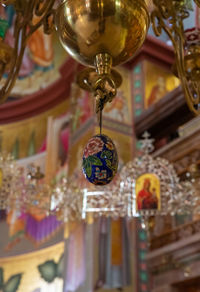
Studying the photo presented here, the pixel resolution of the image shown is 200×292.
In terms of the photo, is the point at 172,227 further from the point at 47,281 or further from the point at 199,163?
the point at 47,281

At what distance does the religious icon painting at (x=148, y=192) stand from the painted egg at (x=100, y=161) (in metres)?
3.42

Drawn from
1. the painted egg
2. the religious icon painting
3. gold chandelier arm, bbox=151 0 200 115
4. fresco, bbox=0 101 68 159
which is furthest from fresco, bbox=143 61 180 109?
the painted egg

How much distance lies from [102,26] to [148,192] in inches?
149

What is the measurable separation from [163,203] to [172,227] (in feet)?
7.14

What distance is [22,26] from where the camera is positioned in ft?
8.70

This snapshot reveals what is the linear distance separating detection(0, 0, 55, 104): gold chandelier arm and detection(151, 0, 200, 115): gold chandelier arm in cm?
69

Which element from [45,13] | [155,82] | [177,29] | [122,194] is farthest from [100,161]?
[155,82]

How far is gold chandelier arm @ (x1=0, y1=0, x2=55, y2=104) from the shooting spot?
2.49 m

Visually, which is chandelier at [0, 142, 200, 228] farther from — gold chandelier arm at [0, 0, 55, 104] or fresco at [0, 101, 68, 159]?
fresco at [0, 101, 68, 159]

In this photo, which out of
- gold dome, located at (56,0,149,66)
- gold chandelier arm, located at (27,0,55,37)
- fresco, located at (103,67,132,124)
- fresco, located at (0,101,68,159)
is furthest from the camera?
fresco, located at (0,101,68,159)

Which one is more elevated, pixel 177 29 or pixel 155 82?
pixel 155 82

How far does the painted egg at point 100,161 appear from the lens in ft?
5.40

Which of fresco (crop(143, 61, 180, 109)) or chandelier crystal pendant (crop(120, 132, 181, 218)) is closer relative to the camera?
chandelier crystal pendant (crop(120, 132, 181, 218))

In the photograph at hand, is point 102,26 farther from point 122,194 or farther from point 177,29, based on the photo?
point 122,194
